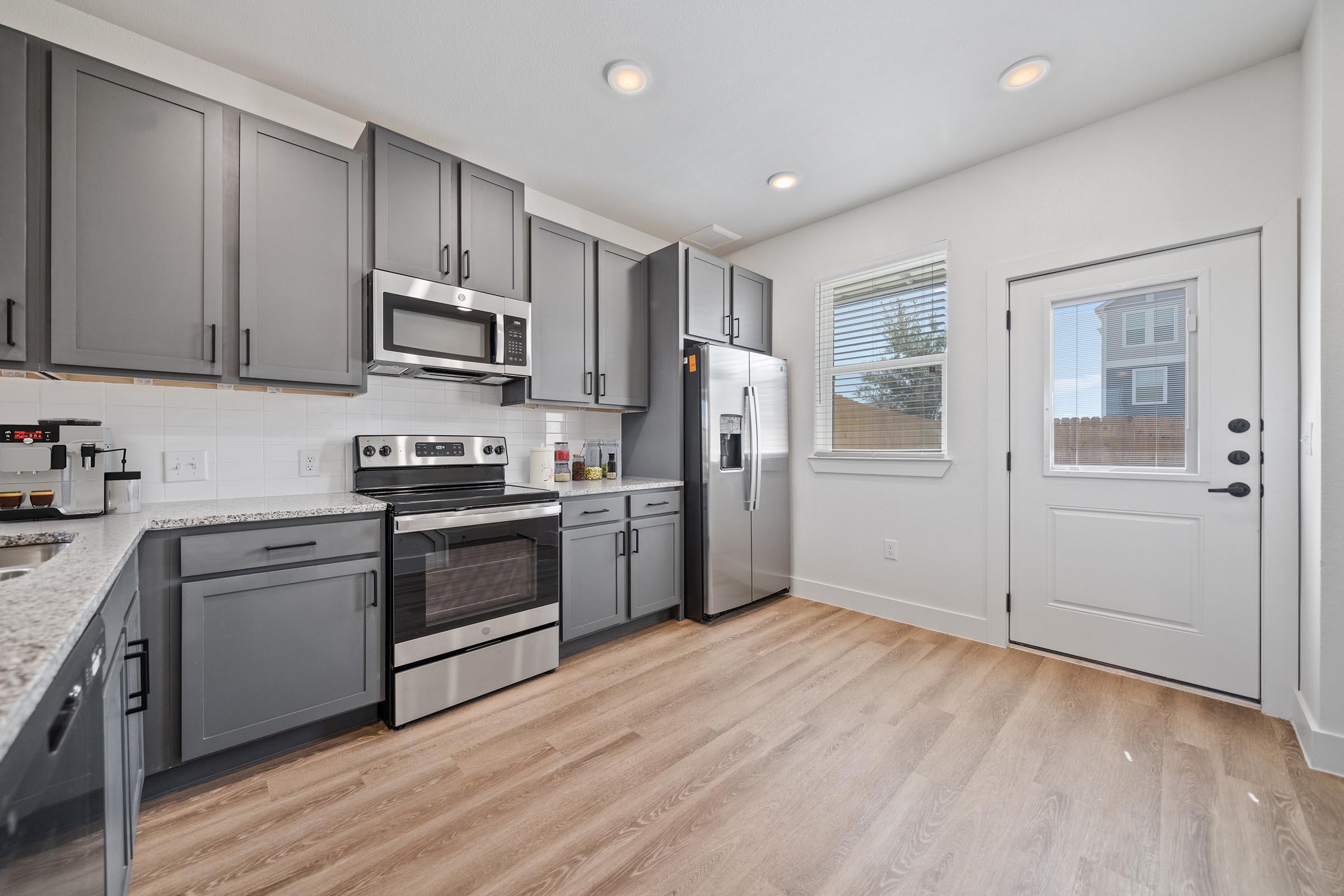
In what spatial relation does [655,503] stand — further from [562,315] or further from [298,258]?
[298,258]

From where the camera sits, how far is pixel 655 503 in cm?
321

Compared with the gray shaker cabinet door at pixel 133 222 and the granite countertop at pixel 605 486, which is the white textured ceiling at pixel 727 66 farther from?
the granite countertop at pixel 605 486

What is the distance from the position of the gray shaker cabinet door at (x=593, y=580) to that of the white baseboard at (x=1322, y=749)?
8.78 feet

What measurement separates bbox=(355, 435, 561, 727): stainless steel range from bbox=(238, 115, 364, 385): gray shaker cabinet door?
1.50ft

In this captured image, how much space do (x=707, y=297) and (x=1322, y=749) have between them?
328 centimetres

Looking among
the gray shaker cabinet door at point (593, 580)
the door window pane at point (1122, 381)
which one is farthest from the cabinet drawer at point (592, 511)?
the door window pane at point (1122, 381)

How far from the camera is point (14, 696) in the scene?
51cm

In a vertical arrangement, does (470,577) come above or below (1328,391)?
below

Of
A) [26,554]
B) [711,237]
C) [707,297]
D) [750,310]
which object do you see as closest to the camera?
[26,554]

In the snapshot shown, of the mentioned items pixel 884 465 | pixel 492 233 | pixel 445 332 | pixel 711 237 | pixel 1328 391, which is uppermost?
pixel 711 237

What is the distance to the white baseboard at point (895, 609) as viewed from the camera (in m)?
3.07

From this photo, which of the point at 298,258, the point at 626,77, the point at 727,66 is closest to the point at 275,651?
the point at 298,258

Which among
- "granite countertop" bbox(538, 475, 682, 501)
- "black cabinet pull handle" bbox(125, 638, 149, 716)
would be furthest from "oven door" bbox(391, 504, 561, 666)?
"black cabinet pull handle" bbox(125, 638, 149, 716)

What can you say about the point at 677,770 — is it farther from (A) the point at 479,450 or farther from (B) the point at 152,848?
(A) the point at 479,450
